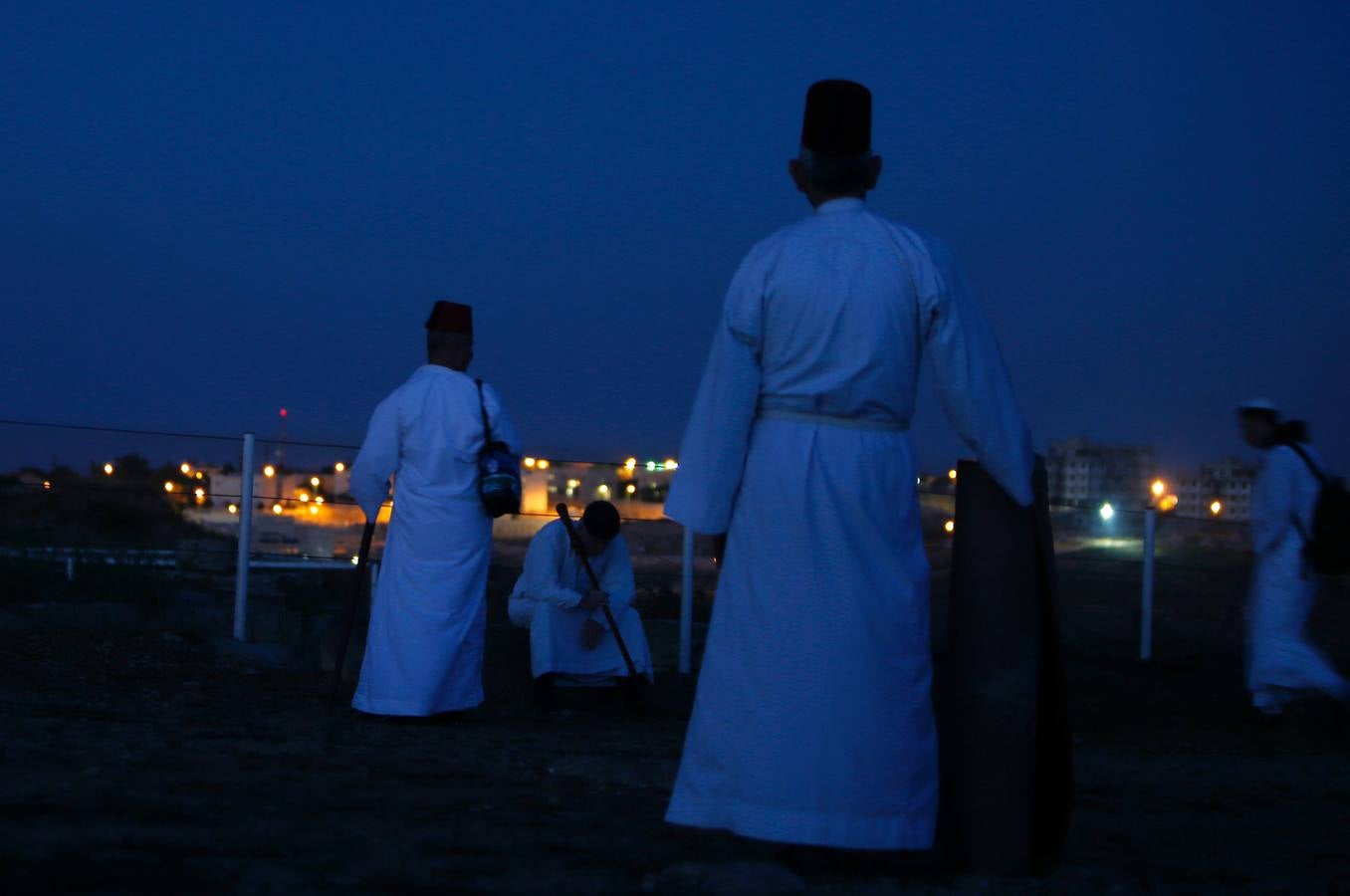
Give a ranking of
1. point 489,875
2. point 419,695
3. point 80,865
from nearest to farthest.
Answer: point 80,865 < point 489,875 < point 419,695

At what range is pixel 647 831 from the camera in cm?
408

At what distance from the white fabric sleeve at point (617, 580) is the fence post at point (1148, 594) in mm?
5791

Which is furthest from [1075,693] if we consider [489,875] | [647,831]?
[489,875]

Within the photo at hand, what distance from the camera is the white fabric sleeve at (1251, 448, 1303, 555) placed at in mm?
8062

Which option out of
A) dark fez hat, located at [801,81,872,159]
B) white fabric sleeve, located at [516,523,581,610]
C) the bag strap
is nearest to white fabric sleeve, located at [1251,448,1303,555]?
white fabric sleeve, located at [516,523,581,610]

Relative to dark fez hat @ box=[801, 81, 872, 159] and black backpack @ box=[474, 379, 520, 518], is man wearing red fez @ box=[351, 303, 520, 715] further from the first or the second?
dark fez hat @ box=[801, 81, 872, 159]

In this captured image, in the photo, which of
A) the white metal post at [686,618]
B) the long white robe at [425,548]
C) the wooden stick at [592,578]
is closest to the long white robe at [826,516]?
the long white robe at [425,548]

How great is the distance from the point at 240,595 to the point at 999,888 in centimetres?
720

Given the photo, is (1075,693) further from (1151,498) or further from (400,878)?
(400,878)

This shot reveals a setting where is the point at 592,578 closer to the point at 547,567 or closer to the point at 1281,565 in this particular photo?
the point at 547,567

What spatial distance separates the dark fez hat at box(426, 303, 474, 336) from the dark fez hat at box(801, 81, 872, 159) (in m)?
3.87

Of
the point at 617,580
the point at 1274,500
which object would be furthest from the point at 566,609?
the point at 1274,500

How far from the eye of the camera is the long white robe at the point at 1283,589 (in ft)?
26.4

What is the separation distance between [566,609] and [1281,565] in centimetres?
369
